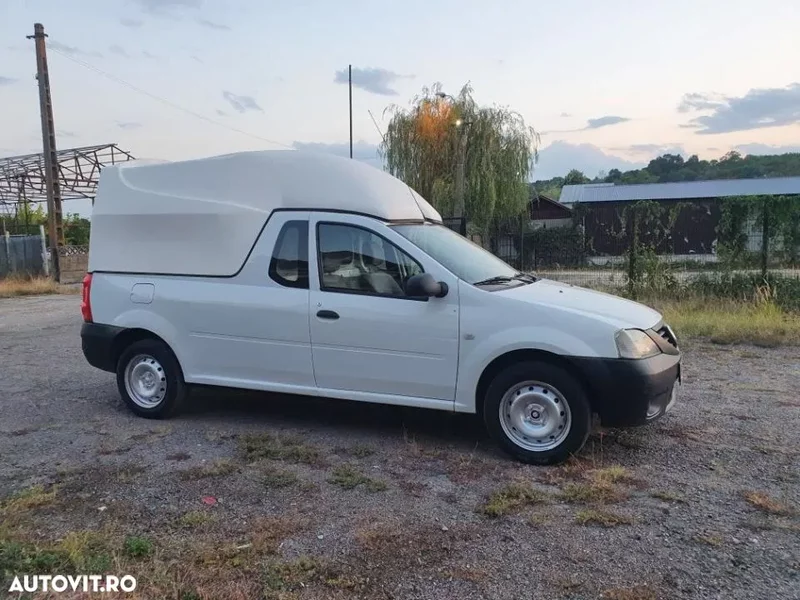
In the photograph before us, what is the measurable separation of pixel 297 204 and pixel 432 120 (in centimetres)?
1995

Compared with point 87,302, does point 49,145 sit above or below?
above

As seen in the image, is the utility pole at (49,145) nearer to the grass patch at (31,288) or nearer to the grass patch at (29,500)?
the grass patch at (31,288)

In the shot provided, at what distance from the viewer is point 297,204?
18.1 ft

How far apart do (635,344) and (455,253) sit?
63.5 inches

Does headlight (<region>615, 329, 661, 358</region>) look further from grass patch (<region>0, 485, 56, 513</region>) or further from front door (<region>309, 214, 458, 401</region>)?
grass patch (<region>0, 485, 56, 513</region>)

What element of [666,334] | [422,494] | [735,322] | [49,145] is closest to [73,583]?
[422,494]

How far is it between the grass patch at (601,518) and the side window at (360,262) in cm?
206

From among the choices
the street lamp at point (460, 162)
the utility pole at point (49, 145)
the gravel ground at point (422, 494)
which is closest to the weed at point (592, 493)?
the gravel ground at point (422, 494)

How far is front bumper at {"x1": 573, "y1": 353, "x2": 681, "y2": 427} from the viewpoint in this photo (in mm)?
4512

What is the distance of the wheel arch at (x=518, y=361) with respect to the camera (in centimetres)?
468

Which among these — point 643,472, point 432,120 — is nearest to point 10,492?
point 643,472

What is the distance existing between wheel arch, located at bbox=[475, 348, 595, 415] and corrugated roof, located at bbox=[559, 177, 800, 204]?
3864 cm

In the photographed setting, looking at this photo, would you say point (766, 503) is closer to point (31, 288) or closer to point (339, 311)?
point (339, 311)

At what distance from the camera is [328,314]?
5.21 meters
